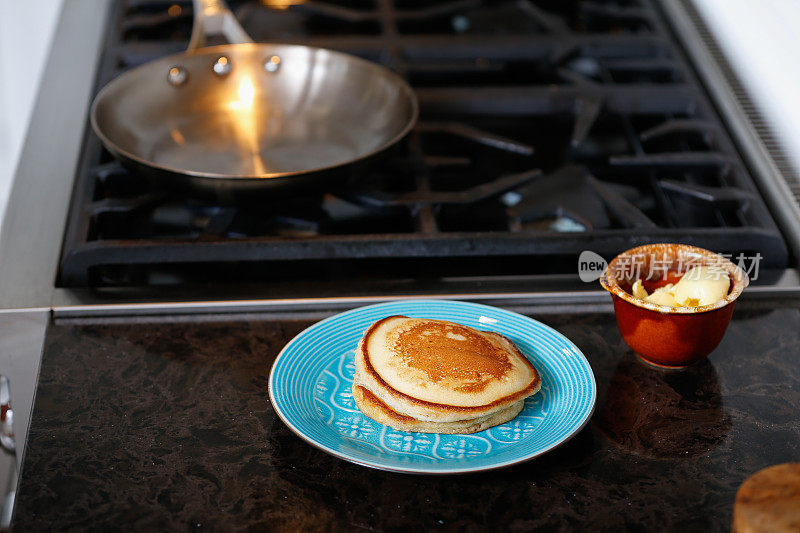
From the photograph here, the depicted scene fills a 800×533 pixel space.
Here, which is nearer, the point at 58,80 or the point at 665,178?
the point at 665,178

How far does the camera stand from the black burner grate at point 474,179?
2.89ft

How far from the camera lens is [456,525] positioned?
1.88 ft

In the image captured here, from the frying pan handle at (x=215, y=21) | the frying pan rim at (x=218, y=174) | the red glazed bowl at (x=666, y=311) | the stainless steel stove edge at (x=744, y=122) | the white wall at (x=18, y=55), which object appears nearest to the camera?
the red glazed bowl at (x=666, y=311)

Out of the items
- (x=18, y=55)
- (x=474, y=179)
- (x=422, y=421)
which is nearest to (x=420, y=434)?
(x=422, y=421)

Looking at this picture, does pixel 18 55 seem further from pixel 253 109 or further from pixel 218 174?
pixel 218 174

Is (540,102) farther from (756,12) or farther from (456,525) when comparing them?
(456,525)

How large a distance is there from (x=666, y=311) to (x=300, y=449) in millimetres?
314

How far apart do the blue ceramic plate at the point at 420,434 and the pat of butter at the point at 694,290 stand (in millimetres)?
85

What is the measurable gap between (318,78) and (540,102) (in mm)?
317

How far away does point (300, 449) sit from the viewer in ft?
2.10

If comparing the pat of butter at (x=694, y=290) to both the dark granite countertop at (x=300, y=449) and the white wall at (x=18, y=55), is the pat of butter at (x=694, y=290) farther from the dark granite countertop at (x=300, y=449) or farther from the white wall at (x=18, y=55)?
the white wall at (x=18, y=55)

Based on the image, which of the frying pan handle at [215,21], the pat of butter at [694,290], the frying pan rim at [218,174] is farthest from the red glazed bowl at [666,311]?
the frying pan handle at [215,21]

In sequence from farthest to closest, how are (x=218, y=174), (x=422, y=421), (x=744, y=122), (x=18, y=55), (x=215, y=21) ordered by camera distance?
(x=18, y=55), (x=215, y=21), (x=744, y=122), (x=218, y=174), (x=422, y=421)

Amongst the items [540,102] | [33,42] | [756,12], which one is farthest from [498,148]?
[33,42]
